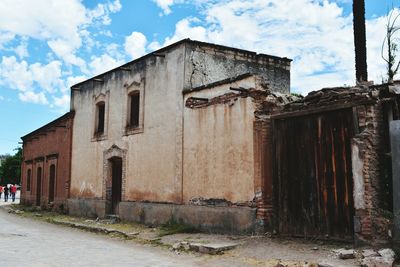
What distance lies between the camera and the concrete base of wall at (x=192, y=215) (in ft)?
36.9

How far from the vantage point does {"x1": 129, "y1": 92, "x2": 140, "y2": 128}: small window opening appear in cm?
1686

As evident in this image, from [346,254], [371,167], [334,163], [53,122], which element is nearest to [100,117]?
[53,122]

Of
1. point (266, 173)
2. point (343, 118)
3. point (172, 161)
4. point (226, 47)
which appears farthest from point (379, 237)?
point (226, 47)

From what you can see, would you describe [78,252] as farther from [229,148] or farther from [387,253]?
[387,253]

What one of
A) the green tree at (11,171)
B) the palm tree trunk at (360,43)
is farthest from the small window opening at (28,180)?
the green tree at (11,171)

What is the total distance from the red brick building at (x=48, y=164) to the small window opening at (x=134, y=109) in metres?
5.26

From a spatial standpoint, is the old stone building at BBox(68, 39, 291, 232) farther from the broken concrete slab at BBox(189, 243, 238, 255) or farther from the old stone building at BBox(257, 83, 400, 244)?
the broken concrete slab at BBox(189, 243, 238, 255)

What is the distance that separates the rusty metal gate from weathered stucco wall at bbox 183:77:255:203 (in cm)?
85

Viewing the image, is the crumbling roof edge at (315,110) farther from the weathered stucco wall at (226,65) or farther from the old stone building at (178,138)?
the weathered stucco wall at (226,65)

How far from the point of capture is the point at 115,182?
58.3 ft

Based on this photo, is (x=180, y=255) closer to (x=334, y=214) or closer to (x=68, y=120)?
(x=334, y=214)

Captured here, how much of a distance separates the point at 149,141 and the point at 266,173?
225 inches

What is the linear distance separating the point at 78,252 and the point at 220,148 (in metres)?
4.58

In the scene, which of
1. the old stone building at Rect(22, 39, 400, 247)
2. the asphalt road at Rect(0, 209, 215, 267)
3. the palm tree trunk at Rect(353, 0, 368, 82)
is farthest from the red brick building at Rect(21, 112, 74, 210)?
the palm tree trunk at Rect(353, 0, 368, 82)
